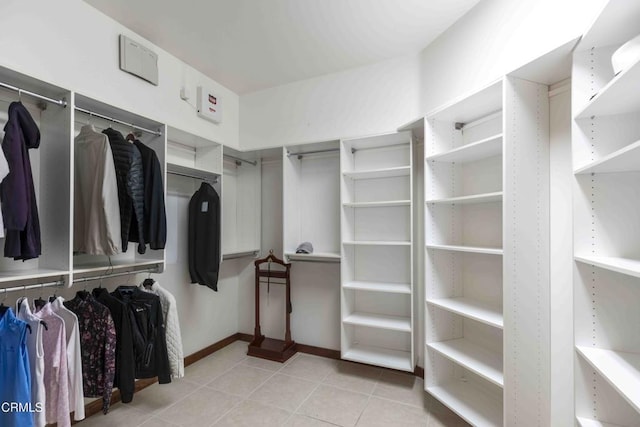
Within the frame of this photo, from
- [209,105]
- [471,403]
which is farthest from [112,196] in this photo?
[471,403]

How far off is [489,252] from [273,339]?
2591 millimetres

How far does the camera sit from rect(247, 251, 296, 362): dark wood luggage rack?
119 inches

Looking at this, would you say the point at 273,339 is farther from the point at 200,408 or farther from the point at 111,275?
the point at 111,275

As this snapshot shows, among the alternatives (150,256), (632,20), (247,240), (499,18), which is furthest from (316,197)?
(632,20)

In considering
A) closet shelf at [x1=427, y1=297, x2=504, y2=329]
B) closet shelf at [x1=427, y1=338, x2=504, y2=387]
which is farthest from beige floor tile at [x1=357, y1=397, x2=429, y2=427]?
closet shelf at [x1=427, y1=297, x2=504, y2=329]

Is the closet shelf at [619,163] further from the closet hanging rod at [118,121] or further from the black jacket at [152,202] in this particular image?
the closet hanging rod at [118,121]

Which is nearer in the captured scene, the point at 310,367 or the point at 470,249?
the point at 470,249

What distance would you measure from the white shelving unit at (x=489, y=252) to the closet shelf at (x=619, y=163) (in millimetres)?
477

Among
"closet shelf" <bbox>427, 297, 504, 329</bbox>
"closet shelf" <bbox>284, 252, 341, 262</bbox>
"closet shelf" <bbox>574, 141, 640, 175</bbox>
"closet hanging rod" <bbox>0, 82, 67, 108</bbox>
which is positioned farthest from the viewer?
"closet shelf" <bbox>284, 252, 341, 262</bbox>

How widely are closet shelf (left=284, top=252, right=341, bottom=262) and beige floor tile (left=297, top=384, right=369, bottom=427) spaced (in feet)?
3.74

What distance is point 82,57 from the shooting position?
78.9 inches

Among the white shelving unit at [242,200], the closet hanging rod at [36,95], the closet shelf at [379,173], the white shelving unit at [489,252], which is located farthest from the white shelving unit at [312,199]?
the closet hanging rod at [36,95]

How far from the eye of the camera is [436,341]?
2.21 meters

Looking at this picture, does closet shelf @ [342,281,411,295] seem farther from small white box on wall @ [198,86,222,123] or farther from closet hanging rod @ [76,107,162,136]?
small white box on wall @ [198,86,222,123]
